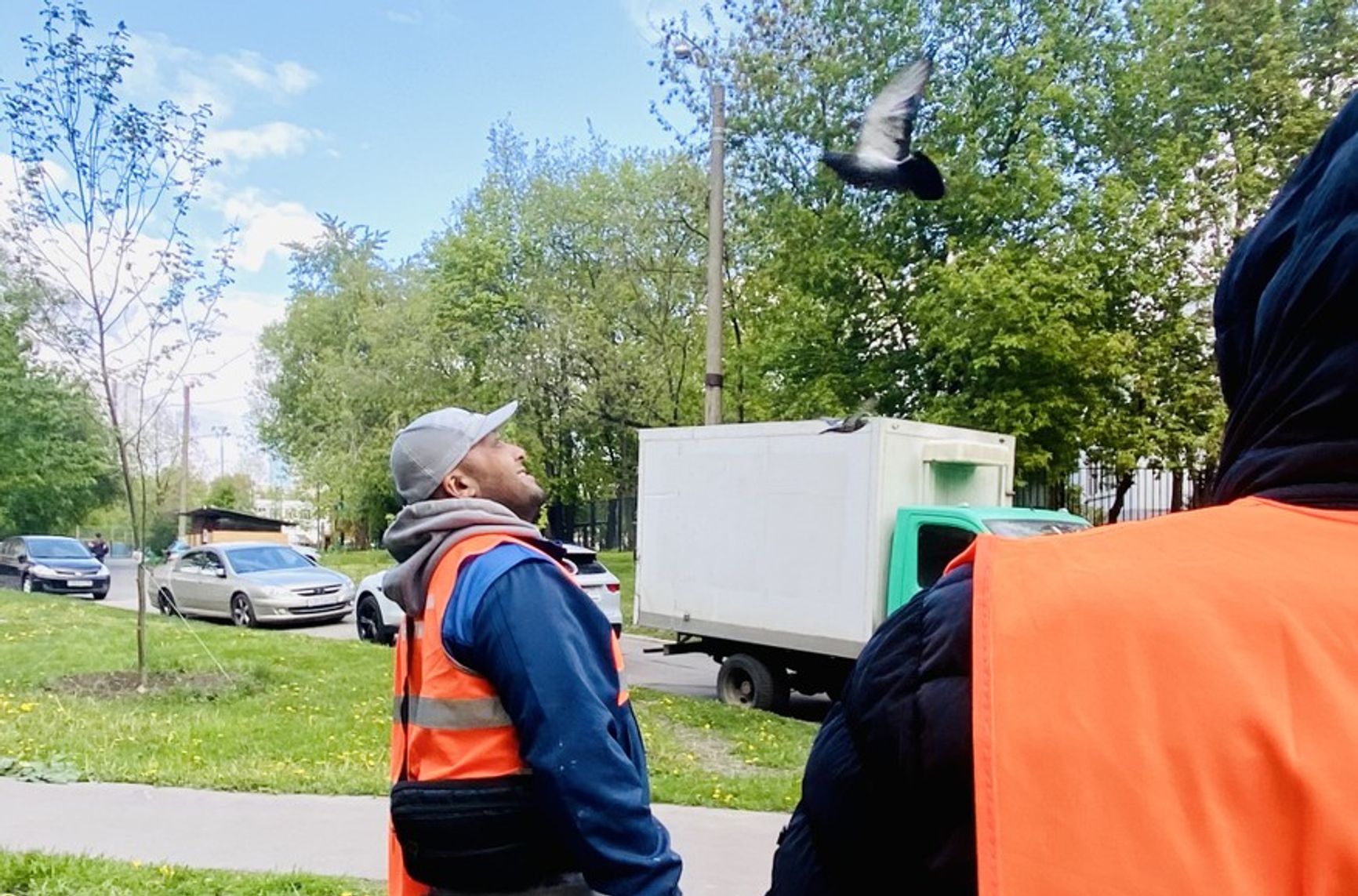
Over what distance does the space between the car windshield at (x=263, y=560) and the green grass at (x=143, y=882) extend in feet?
48.6

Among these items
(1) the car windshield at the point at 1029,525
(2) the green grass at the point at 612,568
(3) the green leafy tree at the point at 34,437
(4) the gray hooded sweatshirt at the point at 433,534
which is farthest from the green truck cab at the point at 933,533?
(3) the green leafy tree at the point at 34,437

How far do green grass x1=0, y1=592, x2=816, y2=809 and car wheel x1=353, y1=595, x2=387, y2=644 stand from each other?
2.39 m

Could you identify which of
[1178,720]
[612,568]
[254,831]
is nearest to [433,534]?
[1178,720]

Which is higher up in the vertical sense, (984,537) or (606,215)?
(606,215)

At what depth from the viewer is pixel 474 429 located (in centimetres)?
302

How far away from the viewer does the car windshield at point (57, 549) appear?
2792cm

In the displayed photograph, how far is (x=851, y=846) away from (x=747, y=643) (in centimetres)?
1030

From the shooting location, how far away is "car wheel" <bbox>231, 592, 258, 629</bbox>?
18469 mm

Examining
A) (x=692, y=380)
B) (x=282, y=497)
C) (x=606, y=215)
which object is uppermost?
(x=606, y=215)

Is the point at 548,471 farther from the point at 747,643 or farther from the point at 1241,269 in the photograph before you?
the point at 1241,269

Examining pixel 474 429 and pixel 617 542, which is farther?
pixel 617 542

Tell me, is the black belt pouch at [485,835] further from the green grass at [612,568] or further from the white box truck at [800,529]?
the green grass at [612,568]

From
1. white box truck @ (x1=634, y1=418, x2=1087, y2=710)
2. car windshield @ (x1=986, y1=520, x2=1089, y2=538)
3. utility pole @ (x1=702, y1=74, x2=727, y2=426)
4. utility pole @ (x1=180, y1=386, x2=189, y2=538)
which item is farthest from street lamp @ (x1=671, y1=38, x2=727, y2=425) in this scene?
utility pole @ (x1=180, y1=386, x2=189, y2=538)

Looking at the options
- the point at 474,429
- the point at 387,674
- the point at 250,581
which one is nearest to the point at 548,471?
the point at 250,581
